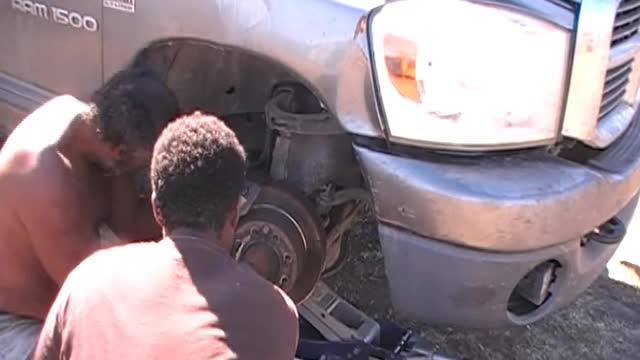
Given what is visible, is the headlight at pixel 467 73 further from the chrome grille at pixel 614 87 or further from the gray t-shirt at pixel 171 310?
the gray t-shirt at pixel 171 310

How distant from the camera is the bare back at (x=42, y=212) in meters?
2.94

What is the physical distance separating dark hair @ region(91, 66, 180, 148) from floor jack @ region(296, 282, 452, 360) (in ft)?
3.25

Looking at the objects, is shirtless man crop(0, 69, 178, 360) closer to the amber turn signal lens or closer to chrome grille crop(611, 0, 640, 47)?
the amber turn signal lens

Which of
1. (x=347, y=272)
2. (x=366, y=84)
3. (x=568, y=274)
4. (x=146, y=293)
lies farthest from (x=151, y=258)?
(x=347, y=272)

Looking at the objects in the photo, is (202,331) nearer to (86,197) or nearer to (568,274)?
(86,197)

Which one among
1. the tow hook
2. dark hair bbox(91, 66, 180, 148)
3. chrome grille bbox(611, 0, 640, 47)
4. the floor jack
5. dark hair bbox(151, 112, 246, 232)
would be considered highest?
chrome grille bbox(611, 0, 640, 47)

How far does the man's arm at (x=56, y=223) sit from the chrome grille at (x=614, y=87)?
1.59 m

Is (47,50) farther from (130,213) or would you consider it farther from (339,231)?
(339,231)

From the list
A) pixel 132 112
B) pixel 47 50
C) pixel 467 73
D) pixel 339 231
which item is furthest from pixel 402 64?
pixel 47 50

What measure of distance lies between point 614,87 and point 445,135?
0.69 m

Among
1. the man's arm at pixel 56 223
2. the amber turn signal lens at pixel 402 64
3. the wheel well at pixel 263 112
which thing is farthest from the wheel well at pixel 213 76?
the man's arm at pixel 56 223


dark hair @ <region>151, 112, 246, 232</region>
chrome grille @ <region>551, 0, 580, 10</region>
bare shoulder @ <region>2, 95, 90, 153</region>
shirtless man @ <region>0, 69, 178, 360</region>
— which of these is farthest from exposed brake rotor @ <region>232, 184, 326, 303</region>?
chrome grille @ <region>551, 0, 580, 10</region>

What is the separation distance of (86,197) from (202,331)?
0.97 m

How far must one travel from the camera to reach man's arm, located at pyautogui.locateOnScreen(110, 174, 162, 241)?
3.30 m
